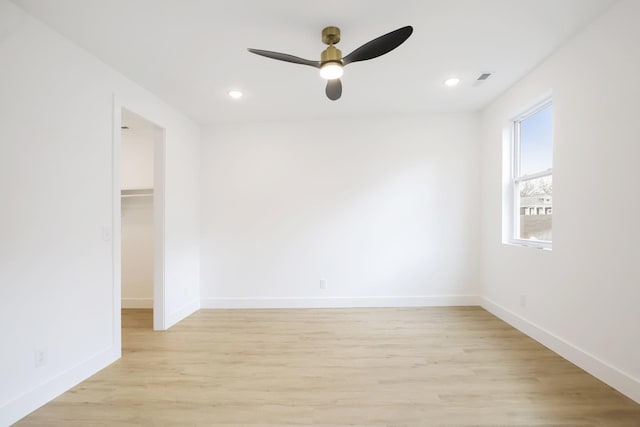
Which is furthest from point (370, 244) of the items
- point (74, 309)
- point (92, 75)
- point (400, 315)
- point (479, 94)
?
point (92, 75)

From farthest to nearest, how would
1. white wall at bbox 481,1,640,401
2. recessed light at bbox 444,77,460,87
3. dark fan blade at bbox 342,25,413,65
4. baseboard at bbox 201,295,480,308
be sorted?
baseboard at bbox 201,295,480,308, recessed light at bbox 444,77,460,87, white wall at bbox 481,1,640,401, dark fan blade at bbox 342,25,413,65

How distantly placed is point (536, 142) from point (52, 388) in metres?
4.48

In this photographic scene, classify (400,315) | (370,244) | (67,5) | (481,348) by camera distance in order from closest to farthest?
(67,5) → (481,348) → (400,315) → (370,244)

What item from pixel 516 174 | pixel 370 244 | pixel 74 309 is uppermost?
pixel 516 174

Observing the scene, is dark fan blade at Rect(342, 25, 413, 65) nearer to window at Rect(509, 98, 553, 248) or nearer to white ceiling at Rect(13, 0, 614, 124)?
white ceiling at Rect(13, 0, 614, 124)

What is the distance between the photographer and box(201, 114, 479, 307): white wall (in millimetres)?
3982

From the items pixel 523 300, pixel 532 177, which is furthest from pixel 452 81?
pixel 523 300

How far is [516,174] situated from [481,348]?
6.30 ft

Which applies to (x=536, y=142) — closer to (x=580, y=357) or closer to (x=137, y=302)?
(x=580, y=357)

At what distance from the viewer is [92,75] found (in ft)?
7.88

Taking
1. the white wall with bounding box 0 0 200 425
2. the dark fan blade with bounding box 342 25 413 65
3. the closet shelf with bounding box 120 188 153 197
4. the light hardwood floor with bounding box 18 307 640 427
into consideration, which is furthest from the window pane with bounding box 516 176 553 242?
the closet shelf with bounding box 120 188 153 197

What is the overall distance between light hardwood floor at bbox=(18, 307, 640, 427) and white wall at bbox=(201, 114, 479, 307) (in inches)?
31.6

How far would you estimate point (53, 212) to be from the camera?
206cm

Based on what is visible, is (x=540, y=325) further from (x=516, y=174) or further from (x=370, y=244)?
(x=370, y=244)
